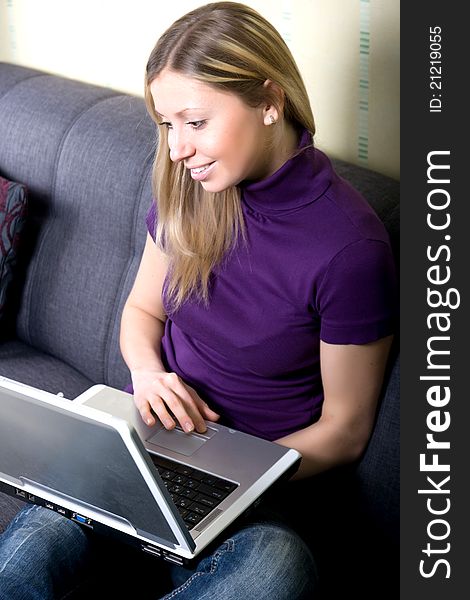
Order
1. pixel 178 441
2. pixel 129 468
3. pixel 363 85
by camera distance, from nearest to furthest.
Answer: pixel 129 468
pixel 178 441
pixel 363 85

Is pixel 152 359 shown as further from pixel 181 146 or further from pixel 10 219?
pixel 10 219

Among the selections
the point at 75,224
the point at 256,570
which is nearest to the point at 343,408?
the point at 256,570

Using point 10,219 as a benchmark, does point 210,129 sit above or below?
above

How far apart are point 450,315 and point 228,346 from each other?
0.36m

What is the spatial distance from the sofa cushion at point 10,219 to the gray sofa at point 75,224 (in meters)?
0.06

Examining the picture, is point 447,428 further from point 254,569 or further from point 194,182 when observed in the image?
point 194,182

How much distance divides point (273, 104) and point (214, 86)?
0.10m

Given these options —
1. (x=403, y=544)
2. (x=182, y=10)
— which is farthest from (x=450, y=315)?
(x=182, y=10)

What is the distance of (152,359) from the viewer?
1.67 m

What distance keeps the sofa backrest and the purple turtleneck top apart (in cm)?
37

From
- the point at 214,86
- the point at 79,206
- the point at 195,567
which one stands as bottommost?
the point at 195,567

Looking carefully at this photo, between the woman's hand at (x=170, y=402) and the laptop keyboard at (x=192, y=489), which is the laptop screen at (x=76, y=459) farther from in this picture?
the woman's hand at (x=170, y=402)

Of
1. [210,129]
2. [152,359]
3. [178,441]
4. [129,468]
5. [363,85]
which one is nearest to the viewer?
[129,468]

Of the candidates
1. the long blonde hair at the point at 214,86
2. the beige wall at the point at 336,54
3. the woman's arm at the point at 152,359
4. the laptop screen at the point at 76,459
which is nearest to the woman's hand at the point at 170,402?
the woman's arm at the point at 152,359
